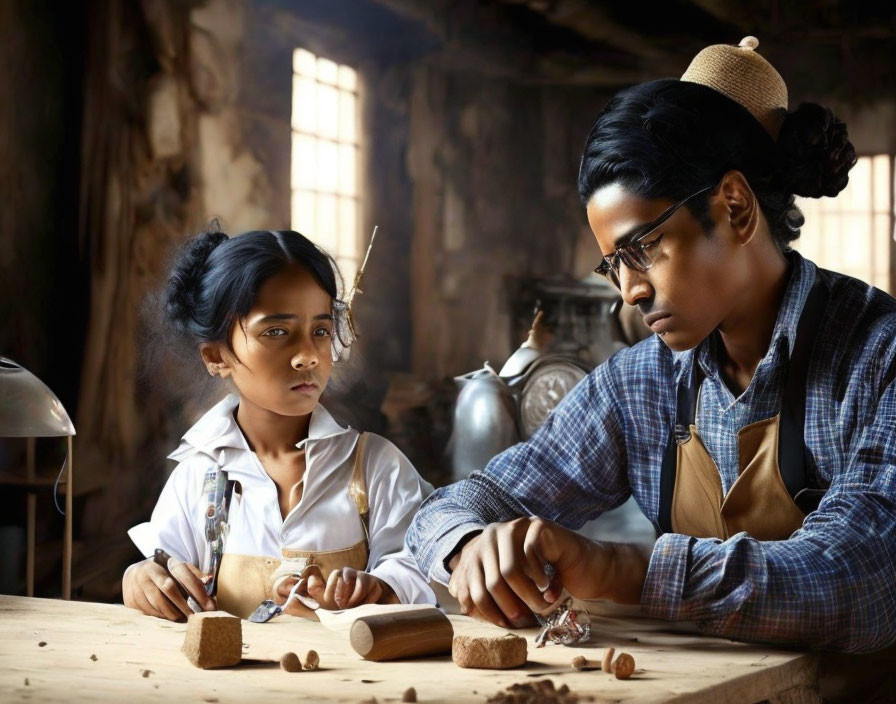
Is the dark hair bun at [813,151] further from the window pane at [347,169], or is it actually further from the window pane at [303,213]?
the window pane at [347,169]

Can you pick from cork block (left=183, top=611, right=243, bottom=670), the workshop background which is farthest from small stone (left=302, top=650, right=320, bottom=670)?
the workshop background

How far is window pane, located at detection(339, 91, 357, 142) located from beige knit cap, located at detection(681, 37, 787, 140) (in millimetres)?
4366

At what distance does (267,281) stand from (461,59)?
4.72 meters

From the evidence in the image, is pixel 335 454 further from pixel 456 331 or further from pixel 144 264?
pixel 456 331

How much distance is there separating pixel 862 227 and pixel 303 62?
10.8 ft

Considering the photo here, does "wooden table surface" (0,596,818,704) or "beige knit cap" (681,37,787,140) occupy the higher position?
"beige knit cap" (681,37,787,140)

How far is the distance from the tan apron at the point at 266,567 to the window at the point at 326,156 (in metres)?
3.33

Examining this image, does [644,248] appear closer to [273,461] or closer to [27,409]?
[273,461]

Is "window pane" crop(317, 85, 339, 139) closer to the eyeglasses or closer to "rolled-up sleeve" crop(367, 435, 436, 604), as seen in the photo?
"rolled-up sleeve" crop(367, 435, 436, 604)

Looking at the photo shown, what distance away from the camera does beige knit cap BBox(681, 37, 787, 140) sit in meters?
2.07

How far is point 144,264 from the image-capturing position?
195 inches

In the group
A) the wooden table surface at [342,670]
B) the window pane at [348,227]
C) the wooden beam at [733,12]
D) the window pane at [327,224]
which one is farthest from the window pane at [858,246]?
the wooden table surface at [342,670]

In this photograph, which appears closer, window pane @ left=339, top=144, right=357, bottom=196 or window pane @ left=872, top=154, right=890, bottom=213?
window pane @ left=339, top=144, right=357, bottom=196

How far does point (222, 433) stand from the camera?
2715mm
